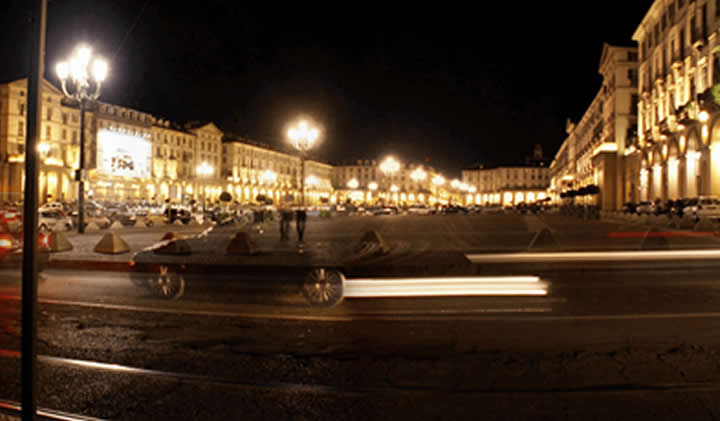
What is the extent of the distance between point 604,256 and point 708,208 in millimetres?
20695

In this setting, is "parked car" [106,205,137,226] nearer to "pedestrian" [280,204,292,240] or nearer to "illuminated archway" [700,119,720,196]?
"pedestrian" [280,204,292,240]

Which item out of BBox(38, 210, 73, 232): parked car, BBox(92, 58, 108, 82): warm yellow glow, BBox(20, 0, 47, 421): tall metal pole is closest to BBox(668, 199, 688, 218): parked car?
BBox(92, 58, 108, 82): warm yellow glow

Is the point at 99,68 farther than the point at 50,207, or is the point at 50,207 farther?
the point at 50,207

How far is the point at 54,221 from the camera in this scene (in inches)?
1236

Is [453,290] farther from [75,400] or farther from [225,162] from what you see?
[225,162]

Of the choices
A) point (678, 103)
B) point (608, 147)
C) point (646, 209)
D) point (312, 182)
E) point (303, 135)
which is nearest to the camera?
point (303, 135)

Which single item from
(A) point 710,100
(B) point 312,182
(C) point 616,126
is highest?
(C) point 616,126

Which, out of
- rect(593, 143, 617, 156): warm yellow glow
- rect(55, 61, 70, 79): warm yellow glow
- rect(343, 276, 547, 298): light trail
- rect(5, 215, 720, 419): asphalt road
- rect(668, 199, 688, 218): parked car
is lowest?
rect(5, 215, 720, 419): asphalt road

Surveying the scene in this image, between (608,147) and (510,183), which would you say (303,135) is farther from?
(510,183)

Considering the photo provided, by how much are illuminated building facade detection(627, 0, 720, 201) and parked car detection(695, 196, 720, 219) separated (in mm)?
4379

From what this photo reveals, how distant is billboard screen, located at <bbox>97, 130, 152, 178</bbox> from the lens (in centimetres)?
3142

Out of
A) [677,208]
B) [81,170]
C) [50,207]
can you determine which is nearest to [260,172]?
[50,207]

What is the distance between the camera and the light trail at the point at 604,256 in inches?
470

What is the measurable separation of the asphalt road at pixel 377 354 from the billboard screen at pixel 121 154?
924 inches
